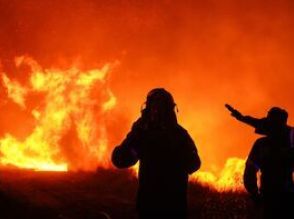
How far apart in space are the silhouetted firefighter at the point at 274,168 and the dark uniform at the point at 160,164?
1469mm

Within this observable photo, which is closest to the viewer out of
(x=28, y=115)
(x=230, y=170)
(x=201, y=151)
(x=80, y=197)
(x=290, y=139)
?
(x=290, y=139)

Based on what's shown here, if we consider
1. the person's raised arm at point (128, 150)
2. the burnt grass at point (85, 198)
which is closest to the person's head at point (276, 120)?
the person's raised arm at point (128, 150)

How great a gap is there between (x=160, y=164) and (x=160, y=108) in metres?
0.52

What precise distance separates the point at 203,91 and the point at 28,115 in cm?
1192

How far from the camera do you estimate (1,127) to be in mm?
38125

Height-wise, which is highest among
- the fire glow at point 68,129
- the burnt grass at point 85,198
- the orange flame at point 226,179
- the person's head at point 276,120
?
the fire glow at point 68,129

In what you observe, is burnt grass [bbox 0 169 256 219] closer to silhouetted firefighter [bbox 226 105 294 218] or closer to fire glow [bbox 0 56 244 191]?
fire glow [bbox 0 56 244 191]

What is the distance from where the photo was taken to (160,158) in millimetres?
5066

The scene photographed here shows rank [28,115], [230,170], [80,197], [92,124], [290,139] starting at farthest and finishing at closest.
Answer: [28,115] < [92,124] < [230,170] < [80,197] < [290,139]

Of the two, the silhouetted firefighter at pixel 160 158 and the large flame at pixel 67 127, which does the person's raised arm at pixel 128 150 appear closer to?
the silhouetted firefighter at pixel 160 158

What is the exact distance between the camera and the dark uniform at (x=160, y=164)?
4938mm

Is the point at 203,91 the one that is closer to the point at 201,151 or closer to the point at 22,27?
the point at 201,151

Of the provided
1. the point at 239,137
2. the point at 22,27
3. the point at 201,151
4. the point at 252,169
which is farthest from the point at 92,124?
the point at 252,169

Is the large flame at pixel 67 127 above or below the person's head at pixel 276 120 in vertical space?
above
